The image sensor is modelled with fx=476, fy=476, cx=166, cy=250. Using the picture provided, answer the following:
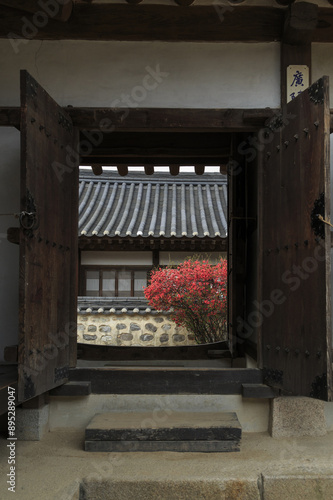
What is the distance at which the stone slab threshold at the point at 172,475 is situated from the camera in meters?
2.93

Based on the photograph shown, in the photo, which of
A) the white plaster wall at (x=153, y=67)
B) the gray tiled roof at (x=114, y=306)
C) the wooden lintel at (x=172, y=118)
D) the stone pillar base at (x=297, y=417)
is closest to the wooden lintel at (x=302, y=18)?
the white plaster wall at (x=153, y=67)

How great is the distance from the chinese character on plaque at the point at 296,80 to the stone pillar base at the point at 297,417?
2486 mm

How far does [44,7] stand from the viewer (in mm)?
3842

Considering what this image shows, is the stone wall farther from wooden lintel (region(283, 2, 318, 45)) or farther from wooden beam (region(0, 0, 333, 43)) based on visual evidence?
wooden lintel (region(283, 2, 318, 45))

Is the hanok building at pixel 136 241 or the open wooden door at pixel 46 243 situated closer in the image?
the open wooden door at pixel 46 243

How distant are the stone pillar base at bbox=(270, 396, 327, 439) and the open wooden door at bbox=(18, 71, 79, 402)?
5.56 ft

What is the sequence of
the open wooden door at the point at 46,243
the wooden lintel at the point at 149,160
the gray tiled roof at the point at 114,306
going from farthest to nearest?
the gray tiled roof at the point at 114,306, the wooden lintel at the point at 149,160, the open wooden door at the point at 46,243

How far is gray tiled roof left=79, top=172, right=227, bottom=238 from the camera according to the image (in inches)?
476

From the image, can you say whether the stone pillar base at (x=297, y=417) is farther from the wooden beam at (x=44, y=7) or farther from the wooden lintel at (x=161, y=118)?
the wooden beam at (x=44, y=7)

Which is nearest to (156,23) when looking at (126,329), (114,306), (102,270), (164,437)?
(164,437)

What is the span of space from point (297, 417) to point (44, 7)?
151 inches

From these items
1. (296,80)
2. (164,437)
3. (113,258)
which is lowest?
(164,437)

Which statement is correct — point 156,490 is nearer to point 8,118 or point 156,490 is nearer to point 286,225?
point 286,225

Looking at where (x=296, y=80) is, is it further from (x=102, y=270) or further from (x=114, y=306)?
(x=102, y=270)
